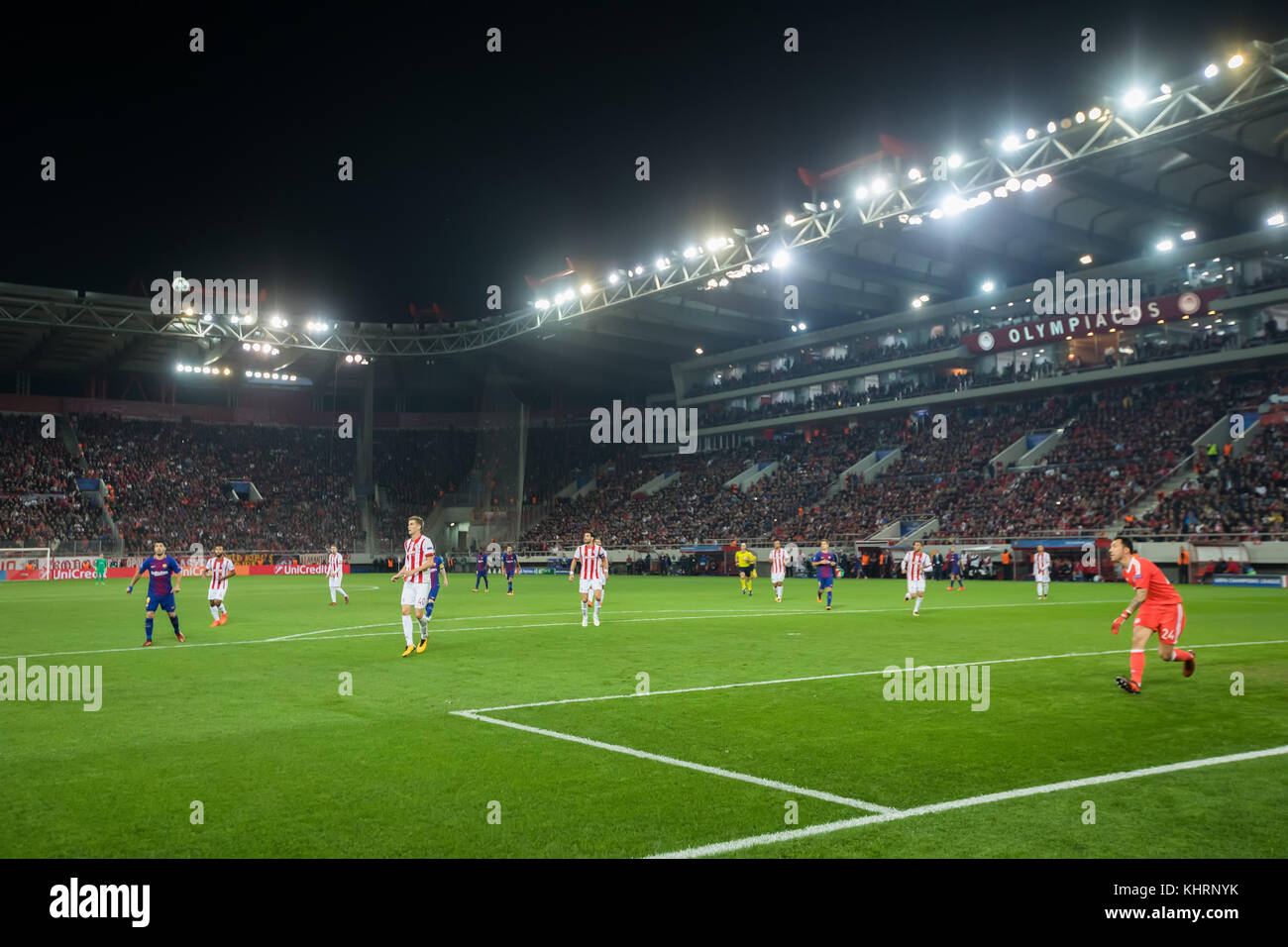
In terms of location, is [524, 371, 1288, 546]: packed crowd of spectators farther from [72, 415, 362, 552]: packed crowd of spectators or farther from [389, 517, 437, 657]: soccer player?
[389, 517, 437, 657]: soccer player

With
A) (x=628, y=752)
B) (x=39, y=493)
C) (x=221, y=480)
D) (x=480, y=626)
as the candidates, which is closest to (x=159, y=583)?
(x=480, y=626)

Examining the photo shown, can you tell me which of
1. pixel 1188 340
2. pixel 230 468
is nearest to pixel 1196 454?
pixel 1188 340

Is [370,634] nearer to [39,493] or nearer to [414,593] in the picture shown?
[414,593]

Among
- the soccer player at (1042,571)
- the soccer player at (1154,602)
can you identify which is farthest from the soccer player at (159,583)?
the soccer player at (1042,571)

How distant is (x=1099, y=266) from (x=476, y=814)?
53.7m

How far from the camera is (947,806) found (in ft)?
19.5

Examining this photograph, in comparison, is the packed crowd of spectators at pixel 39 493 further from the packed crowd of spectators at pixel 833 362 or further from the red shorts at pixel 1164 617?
the red shorts at pixel 1164 617

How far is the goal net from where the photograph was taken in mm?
46606

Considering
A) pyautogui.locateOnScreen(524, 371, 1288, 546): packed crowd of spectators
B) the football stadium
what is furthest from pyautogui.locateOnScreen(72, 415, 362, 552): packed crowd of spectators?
pyautogui.locateOnScreen(524, 371, 1288, 546): packed crowd of spectators

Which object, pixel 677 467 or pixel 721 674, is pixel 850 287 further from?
pixel 721 674

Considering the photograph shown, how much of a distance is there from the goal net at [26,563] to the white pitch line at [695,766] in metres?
47.8

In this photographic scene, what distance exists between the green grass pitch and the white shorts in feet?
2.89

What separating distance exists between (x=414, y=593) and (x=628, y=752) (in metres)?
7.87

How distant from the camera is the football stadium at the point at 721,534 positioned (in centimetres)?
614
